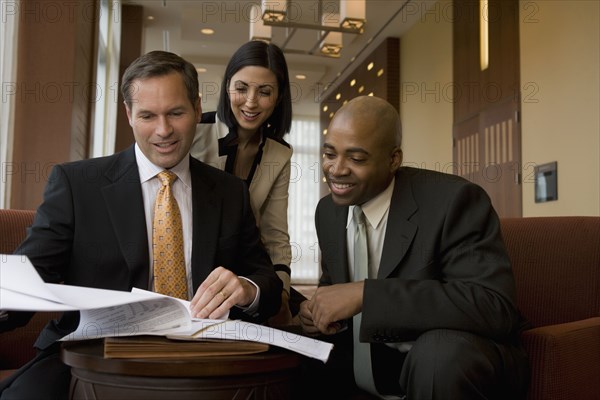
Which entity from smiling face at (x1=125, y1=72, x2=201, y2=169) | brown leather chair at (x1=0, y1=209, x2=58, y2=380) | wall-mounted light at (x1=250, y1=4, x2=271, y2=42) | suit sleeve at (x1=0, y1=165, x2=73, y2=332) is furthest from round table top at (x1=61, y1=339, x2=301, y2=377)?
wall-mounted light at (x1=250, y1=4, x2=271, y2=42)

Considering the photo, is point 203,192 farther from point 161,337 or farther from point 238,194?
point 161,337

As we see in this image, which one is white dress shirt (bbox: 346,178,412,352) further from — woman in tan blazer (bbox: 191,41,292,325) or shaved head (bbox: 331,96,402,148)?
woman in tan blazer (bbox: 191,41,292,325)

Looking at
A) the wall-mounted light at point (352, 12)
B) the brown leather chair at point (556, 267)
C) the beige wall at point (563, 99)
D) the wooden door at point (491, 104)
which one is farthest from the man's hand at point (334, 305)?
the wooden door at point (491, 104)

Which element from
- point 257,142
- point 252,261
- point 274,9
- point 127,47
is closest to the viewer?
point 252,261

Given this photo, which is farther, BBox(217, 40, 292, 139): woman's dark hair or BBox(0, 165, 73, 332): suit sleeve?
BBox(217, 40, 292, 139): woman's dark hair

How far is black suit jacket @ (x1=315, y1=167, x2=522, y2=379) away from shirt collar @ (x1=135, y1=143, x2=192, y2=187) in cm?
44

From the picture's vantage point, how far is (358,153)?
162 cm

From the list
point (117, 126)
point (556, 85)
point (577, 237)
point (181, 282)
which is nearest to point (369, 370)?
point (181, 282)

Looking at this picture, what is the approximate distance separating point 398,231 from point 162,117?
0.67 meters

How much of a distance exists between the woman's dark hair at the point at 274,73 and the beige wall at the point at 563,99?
294cm

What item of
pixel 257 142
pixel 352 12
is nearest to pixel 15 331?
pixel 257 142

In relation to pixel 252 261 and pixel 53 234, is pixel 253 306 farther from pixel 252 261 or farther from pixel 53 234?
pixel 53 234

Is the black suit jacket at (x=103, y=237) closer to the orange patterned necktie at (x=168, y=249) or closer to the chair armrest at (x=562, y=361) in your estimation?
the orange patterned necktie at (x=168, y=249)

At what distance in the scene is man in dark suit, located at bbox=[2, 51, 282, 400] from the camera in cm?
150
